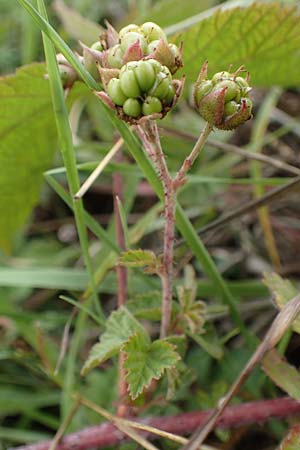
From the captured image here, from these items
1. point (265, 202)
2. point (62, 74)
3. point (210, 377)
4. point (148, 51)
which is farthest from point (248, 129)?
point (148, 51)

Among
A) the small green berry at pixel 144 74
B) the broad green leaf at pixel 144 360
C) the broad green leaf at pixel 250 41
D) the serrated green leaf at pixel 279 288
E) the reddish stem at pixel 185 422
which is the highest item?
the broad green leaf at pixel 250 41

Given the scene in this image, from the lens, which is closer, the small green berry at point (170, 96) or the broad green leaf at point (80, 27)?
the small green berry at point (170, 96)

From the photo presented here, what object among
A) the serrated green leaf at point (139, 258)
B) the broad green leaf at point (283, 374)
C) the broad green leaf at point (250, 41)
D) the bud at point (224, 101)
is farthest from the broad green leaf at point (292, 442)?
the broad green leaf at point (250, 41)

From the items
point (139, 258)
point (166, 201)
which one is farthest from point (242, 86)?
point (139, 258)

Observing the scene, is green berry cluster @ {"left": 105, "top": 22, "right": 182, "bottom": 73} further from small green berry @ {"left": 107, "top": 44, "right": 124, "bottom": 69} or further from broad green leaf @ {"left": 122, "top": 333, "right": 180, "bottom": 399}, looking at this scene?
broad green leaf @ {"left": 122, "top": 333, "right": 180, "bottom": 399}

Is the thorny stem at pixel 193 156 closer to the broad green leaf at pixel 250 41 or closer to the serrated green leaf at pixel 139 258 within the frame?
the serrated green leaf at pixel 139 258

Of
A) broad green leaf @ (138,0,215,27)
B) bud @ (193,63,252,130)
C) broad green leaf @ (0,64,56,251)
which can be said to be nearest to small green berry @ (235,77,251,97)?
bud @ (193,63,252,130)
